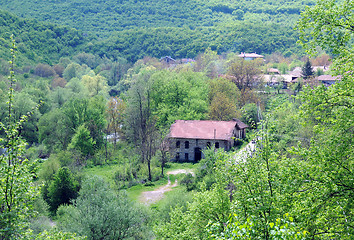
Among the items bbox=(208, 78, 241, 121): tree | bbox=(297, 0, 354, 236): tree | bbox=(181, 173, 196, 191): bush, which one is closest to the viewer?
bbox=(297, 0, 354, 236): tree

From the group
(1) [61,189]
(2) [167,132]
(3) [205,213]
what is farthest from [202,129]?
(3) [205,213]

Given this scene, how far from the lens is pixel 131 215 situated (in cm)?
2011

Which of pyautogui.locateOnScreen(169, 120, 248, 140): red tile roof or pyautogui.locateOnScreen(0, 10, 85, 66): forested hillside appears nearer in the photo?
pyautogui.locateOnScreen(169, 120, 248, 140): red tile roof

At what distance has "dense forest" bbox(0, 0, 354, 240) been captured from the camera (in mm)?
9289

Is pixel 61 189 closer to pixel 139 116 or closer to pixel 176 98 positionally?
pixel 139 116

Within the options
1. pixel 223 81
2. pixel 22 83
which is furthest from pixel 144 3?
pixel 223 81

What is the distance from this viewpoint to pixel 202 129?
44.5 meters

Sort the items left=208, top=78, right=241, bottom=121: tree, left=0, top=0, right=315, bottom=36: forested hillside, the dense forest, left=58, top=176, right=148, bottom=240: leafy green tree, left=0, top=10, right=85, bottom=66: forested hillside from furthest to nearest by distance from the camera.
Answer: left=0, top=0, right=315, bottom=36: forested hillside → left=0, top=10, right=85, bottom=66: forested hillside → left=208, top=78, right=241, bottom=121: tree → left=58, top=176, right=148, bottom=240: leafy green tree → the dense forest

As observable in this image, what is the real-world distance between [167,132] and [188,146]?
3.18m

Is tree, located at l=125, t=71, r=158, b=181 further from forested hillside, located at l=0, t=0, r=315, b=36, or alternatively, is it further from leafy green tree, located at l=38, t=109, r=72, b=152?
forested hillside, located at l=0, t=0, r=315, b=36

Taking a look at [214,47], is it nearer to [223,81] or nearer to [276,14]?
[276,14]

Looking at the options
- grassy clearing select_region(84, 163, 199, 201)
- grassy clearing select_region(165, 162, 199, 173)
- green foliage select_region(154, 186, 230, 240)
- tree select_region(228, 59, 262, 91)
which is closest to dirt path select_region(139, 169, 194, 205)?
grassy clearing select_region(84, 163, 199, 201)

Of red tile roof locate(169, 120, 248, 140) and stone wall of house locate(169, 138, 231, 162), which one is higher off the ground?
red tile roof locate(169, 120, 248, 140)

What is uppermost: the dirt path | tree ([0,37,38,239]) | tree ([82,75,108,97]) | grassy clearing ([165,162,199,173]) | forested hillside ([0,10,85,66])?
forested hillside ([0,10,85,66])
